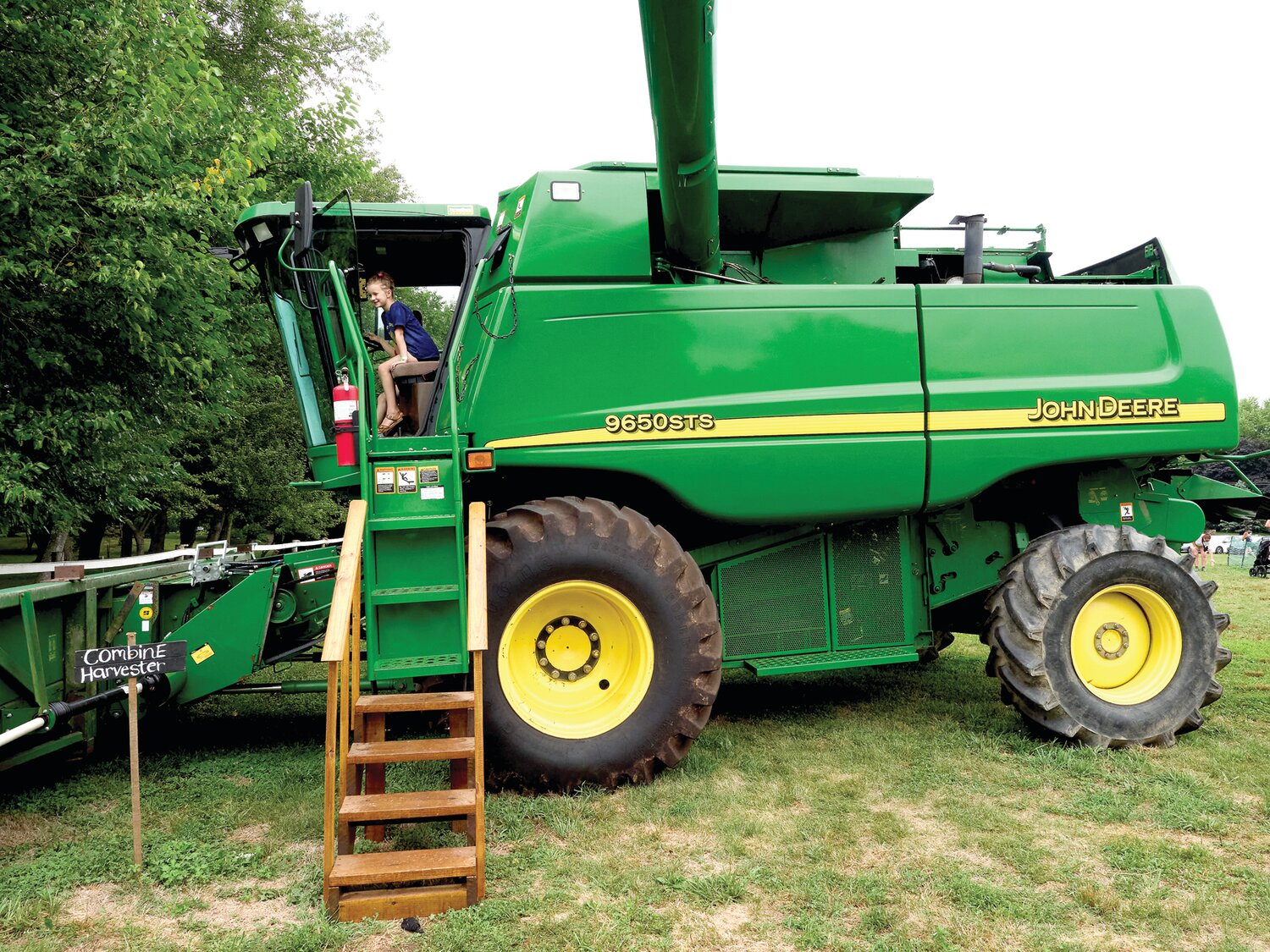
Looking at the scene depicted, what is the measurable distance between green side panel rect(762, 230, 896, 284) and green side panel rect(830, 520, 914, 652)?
1708mm

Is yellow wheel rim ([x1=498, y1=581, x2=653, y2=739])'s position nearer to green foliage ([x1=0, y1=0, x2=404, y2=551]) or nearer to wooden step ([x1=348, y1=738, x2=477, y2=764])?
wooden step ([x1=348, y1=738, x2=477, y2=764])

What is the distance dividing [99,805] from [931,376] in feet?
17.5

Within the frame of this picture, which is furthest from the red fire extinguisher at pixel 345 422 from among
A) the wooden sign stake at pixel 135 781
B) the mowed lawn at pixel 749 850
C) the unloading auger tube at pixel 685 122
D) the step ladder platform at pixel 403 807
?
the unloading auger tube at pixel 685 122

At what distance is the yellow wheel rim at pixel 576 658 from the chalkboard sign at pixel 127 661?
163cm

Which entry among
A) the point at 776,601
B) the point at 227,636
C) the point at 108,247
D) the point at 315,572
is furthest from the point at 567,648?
the point at 108,247

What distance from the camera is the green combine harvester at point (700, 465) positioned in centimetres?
512

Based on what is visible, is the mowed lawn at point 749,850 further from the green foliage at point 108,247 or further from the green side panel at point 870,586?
the green foliage at point 108,247

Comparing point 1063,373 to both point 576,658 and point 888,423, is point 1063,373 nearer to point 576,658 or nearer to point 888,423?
point 888,423

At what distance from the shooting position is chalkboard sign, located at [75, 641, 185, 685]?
4.20m

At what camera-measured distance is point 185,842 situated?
170 inches

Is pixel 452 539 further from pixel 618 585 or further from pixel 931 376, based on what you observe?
pixel 931 376

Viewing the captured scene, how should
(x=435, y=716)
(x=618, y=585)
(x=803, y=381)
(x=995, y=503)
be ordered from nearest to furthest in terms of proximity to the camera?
(x=618, y=585) < (x=803, y=381) < (x=435, y=716) < (x=995, y=503)

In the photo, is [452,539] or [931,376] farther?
[931,376]

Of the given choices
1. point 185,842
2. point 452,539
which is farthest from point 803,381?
point 185,842
